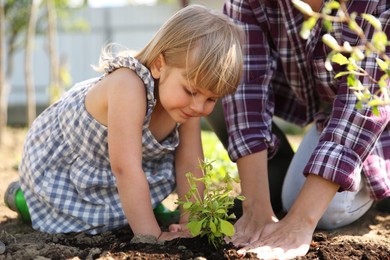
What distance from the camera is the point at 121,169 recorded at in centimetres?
233

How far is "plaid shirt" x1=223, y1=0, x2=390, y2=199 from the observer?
2371 millimetres

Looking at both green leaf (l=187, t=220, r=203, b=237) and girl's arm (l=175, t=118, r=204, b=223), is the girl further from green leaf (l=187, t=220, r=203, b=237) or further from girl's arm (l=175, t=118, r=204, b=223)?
Answer: green leaf (l=187, t=220, r=203, b=237)

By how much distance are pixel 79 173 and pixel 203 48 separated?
78 cm

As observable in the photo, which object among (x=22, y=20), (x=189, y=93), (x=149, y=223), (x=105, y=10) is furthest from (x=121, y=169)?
(x=105, y=10)

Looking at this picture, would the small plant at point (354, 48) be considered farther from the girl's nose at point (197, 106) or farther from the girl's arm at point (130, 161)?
the girl's arm at point (130, 161)

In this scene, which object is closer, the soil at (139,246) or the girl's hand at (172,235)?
the soil at (139,246)

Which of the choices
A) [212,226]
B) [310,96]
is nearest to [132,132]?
[212,226]

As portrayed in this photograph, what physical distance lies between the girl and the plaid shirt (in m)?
0.27

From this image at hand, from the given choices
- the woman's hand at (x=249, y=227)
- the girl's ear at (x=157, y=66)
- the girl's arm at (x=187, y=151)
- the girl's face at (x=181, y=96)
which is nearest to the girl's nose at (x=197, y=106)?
the girl's face at (x=181, y=96)

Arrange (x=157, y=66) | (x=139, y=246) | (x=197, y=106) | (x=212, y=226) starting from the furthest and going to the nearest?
(x=157, y=66) → (x=197, y=106) → (x=139, y=246) → (x=212, y=226)

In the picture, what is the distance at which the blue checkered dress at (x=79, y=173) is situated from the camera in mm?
2604

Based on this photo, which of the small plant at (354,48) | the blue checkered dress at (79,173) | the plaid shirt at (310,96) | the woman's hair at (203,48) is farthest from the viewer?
the blue checkered dress at (79,173)

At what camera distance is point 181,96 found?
2.30m

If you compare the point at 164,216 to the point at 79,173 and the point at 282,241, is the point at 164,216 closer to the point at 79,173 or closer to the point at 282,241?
the point at 79,173
